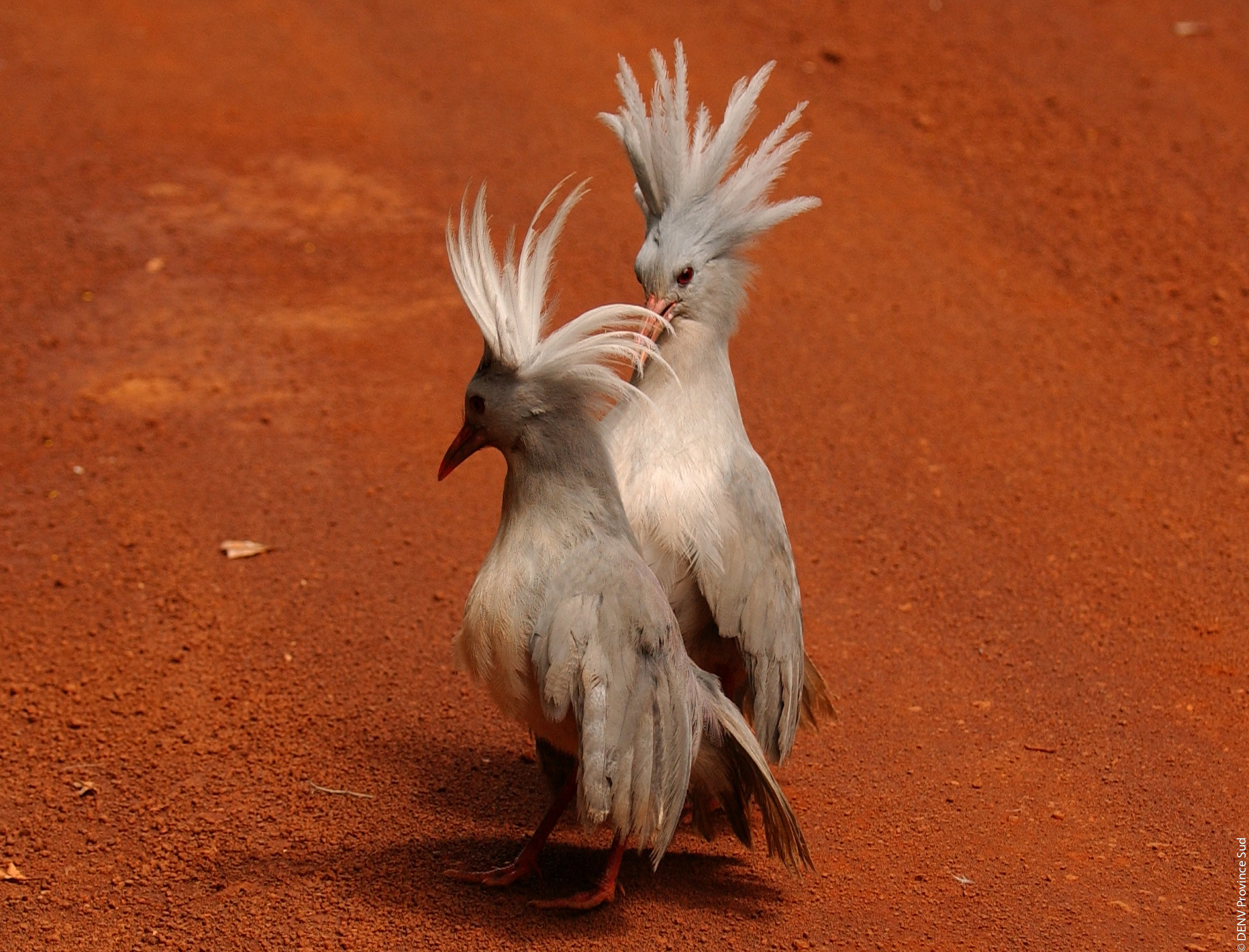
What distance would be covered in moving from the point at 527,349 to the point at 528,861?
5.49ft

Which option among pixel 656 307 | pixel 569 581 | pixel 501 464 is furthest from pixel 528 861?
pixel 501 464

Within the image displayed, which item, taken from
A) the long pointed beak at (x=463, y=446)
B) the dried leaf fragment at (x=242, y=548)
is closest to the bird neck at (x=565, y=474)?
the long pointed beak at (x=463, y=446)

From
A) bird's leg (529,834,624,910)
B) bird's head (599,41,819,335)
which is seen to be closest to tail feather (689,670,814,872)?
bird's leg (529,834,624,910)

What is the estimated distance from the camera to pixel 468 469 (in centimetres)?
708

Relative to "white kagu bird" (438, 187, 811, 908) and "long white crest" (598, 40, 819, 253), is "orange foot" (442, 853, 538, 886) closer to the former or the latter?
"white kagu bird" (438, 187, 811, 908)

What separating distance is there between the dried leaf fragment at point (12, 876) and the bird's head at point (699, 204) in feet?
9.31

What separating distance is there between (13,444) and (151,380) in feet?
2.93

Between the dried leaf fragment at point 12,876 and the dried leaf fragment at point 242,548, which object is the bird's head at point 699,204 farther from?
the dried leaf fragment at point 12,876

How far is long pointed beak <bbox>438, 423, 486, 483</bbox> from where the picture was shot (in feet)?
13.2

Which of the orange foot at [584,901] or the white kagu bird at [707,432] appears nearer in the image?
the orange foot at [584,901]

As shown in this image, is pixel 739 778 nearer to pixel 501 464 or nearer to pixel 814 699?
pixel 814 699

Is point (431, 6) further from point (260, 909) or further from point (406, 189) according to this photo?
point (260, 909)

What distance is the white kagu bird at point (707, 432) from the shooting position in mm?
4398

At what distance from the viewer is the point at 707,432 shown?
4.54 m
